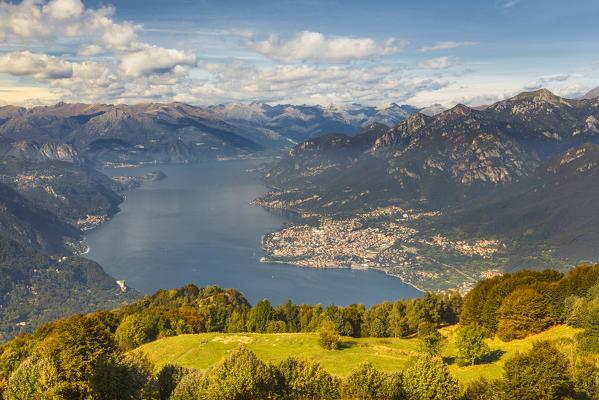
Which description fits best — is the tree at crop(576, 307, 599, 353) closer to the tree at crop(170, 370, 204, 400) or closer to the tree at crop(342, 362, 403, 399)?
the tree at crop(342, 362, 403, 399)

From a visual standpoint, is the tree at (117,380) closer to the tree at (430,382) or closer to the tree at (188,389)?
the tree at (188,389)

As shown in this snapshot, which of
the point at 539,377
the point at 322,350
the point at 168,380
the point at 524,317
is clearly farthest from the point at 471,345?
the point at 168,380

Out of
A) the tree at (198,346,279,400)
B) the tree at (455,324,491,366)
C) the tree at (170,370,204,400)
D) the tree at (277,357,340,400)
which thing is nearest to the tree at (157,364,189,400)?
the tree at (170,370,204,400)

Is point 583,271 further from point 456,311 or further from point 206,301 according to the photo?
point 206,301

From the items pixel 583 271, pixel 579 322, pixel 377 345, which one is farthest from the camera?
pixel 583 271

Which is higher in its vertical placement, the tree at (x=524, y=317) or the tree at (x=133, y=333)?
the tree at (x=524, y=317)

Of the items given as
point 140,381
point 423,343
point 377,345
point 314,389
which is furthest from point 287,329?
point 140,381

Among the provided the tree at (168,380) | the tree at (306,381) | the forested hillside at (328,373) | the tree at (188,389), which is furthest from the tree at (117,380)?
the tree at (306,381)
